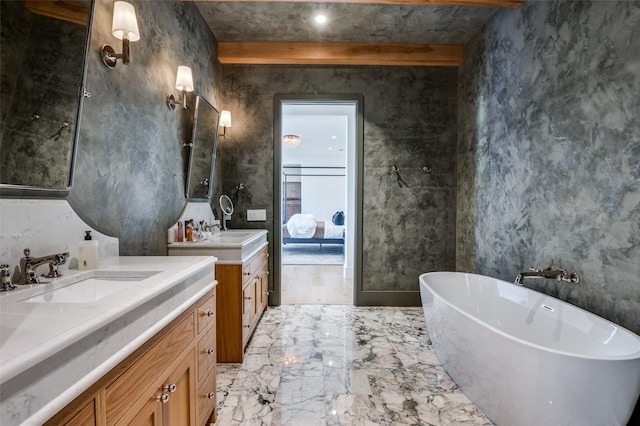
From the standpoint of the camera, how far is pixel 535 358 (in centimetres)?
140

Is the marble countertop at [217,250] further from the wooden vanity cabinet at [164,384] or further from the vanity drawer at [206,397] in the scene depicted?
the vanity drawer at [206,397]

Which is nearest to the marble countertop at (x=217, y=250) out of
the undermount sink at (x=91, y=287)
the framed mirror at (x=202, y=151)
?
the framed mirror at (x=202, y=151)

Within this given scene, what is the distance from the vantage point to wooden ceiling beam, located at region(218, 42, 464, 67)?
3291mm

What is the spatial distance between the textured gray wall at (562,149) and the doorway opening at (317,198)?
1.31m

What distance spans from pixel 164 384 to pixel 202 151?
208 cm

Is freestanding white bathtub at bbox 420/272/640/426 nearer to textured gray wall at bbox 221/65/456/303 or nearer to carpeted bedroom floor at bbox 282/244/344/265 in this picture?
textured gray wall at bbox 221/65/456/303

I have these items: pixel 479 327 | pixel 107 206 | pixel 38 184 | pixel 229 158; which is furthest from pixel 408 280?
pixel 38 184

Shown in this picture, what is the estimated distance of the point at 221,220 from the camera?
3379 mm

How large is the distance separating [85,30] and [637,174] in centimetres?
265

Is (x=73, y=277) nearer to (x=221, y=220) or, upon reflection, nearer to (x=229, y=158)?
(x=221, y=220)

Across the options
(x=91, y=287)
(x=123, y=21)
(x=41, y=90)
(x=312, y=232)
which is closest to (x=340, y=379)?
(x=91, y=287)

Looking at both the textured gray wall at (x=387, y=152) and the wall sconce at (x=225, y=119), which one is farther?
the textured gray wall at (x=387, y=152)

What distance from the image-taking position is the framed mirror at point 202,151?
2.56m

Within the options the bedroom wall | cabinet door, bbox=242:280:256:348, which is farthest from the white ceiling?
cabinet door, bbox=242:280:256:348
